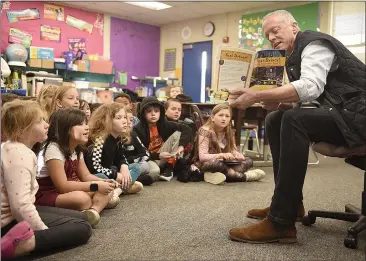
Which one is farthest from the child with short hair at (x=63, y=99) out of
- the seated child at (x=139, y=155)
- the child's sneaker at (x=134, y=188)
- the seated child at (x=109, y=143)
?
the child's sneaker at (x=134, y=188)

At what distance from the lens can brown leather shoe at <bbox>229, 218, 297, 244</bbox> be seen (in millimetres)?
1353

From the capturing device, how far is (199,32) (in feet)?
23.5

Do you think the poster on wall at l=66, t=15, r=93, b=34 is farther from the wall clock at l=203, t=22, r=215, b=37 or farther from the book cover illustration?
the book cover illustration

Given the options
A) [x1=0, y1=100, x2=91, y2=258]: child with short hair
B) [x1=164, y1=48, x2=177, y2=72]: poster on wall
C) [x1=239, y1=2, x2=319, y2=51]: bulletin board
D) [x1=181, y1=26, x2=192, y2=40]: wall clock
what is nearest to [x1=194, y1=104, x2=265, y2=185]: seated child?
[x1=0, y1=100, x2=91, y2=258]: child with short hair

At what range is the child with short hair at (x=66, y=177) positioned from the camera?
152cm

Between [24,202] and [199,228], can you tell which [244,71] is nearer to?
[199,228]

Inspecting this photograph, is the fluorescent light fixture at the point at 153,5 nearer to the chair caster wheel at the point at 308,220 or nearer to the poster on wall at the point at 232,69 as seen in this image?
the poster on wall at the point at 232,69

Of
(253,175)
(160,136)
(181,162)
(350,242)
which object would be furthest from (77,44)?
(350,242)

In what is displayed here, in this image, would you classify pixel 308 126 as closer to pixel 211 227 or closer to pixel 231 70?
pixel 231 70

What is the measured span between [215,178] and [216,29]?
4.83 metres

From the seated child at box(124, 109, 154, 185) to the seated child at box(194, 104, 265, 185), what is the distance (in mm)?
443

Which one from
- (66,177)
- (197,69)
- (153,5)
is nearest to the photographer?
(66,177)

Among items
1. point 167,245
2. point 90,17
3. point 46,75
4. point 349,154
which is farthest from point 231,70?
point 90,17

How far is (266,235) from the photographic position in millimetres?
1351
